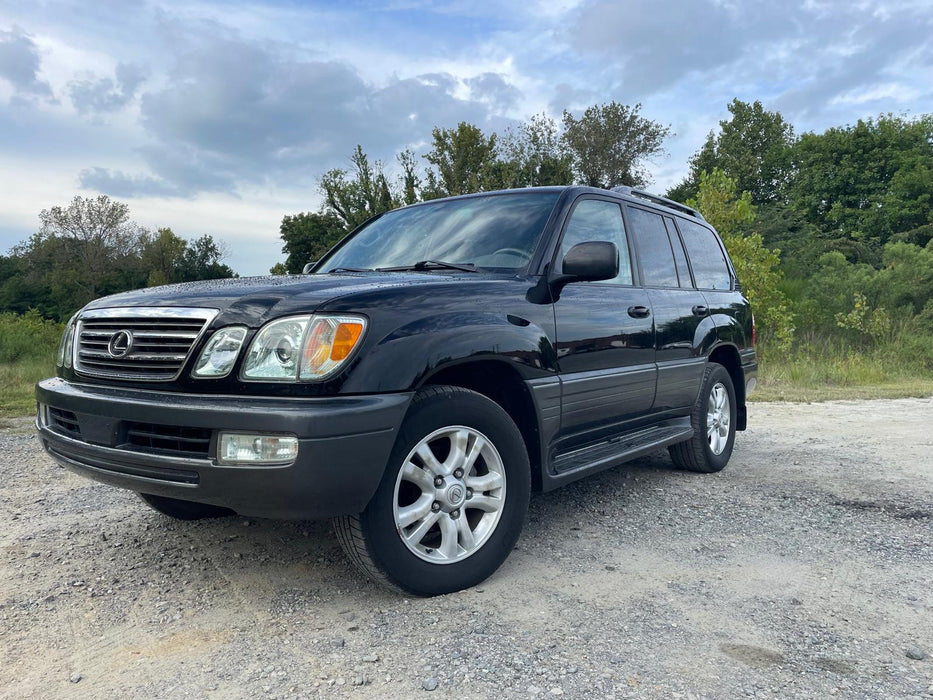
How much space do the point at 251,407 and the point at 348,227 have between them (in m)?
34.9

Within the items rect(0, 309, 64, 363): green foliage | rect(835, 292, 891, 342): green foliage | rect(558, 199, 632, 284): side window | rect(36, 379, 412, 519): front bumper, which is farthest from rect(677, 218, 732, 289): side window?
rect(0, 309, 64, 363): green foliage

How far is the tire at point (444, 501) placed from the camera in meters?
2.58

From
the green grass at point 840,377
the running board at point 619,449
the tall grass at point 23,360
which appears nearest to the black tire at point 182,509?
the running board at point 619,449

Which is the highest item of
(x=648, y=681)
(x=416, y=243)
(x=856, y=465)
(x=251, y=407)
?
(x=416, y=243)

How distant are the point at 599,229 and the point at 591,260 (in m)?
0.83

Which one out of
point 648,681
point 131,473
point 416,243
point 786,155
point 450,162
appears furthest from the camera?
point 786,155

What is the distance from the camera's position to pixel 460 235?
3.79 m

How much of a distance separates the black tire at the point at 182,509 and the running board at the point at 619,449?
5.98ft

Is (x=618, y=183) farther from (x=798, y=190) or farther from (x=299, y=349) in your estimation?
(x=299, y=349)

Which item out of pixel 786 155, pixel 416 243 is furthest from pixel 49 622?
pixel 786 155

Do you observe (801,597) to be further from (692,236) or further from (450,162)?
(450,162)

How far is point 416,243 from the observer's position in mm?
3912

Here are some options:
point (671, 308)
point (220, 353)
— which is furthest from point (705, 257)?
point (220, 353)

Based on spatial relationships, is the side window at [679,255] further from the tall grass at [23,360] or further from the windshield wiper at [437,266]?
the tall grass at [23,360]
